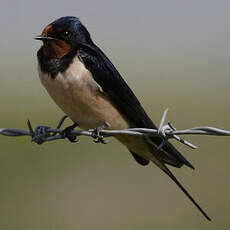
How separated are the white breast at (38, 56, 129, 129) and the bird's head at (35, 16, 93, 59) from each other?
0.09 m

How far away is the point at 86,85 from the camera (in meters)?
4.11

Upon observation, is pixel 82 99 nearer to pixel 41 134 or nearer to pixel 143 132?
pixel 41 134

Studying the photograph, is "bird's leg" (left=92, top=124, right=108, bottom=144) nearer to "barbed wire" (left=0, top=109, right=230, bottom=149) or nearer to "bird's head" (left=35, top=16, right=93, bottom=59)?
"barbed wire" (left=0, top=109, right=230, bottom=149)

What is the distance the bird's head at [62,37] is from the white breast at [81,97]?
0.09 m

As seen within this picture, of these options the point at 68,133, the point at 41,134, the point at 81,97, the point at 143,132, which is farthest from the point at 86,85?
the point at 143,132

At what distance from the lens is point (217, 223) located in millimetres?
6004

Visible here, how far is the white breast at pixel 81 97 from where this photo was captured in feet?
13.4

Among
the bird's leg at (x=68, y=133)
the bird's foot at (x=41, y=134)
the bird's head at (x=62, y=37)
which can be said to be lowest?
the bird's leg at (x=68, y=133)

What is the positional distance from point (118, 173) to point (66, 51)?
9.35ft

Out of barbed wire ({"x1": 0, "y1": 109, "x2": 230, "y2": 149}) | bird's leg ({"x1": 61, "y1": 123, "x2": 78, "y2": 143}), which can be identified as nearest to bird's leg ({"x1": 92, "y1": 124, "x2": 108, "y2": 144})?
barbed wire ({"x1": 0, "y1": 109, "x2": 230, "y2": 149})

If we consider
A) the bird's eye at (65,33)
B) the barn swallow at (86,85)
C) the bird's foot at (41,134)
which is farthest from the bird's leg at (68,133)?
the bird's eye at (65,33)

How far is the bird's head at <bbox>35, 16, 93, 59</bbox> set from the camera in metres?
4.17

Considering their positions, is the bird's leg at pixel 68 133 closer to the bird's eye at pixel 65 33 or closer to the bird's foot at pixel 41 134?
the bird's foot at pixel 41 134

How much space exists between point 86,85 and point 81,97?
6 cm
